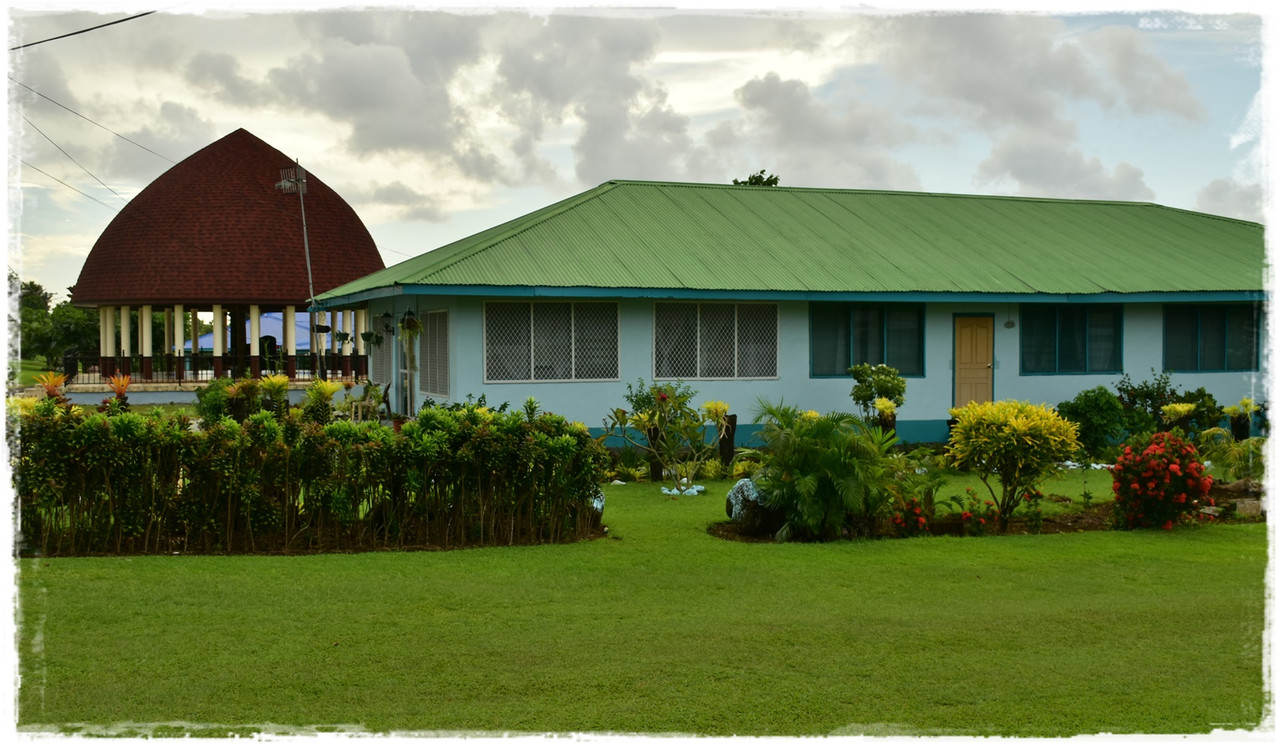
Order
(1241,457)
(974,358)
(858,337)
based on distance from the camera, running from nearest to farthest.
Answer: (1241,457)
(858,337)
(974,358)

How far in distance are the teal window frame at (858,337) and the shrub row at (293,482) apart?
9425 millimetres

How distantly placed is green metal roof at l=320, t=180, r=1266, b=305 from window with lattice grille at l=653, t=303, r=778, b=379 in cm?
64

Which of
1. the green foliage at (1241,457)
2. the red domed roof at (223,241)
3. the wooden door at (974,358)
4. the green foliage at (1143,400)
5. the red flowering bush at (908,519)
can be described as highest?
the red domed roof at (223,241)

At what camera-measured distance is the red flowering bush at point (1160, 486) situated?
34.5ft

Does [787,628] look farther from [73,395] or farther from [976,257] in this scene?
[73,395]

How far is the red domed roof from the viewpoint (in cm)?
3359

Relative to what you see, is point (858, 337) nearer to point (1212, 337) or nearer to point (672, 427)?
point (672, 427)

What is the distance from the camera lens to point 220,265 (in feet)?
111

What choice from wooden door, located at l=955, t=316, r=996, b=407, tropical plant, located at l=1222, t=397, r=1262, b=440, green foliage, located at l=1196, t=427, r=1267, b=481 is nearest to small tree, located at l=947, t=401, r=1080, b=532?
green foliage, located at l=1196, t=427, r=1267, b=481

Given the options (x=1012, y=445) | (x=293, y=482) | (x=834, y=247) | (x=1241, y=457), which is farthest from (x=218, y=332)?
(x=1241, y=457)

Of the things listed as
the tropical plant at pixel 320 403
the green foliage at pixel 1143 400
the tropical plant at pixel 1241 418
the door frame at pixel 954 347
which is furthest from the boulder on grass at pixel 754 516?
the tropical plant at pixel 1241 418

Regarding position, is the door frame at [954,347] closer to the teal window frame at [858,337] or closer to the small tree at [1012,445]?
the teal window frame at [858,337]

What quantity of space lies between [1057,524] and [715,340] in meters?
7.82

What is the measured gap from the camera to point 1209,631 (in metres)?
6.71
